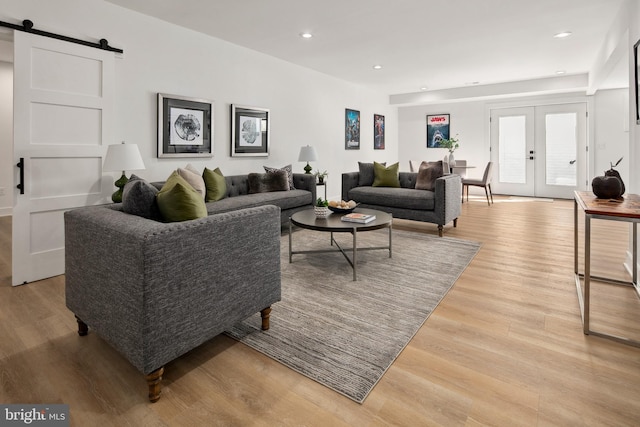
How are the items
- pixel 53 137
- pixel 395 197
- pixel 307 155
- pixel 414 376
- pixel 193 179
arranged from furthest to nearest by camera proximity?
1. pixel 307 155
2. pixel 395 197
3. pixel 193 179
4. pixel 53 137
5. pixel 414 376

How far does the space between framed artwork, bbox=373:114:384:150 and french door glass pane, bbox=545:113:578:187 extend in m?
3.64

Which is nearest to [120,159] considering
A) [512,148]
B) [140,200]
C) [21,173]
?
[21,173]

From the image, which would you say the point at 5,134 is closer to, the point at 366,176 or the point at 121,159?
the point at 121,159

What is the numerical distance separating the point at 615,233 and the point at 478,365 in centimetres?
425

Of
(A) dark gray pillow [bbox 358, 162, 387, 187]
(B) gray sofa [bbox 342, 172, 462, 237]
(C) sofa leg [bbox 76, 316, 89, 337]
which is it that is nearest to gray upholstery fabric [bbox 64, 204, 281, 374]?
(C) sofa leg [bbox 76, 316, 89, 337]

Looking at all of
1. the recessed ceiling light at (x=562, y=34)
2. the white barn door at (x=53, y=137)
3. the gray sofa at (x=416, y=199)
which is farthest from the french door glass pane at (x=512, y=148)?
the white barn door at (x=53, y=137)

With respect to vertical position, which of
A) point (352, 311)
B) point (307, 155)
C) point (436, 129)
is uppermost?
point (436, 129)

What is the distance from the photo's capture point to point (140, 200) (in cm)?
188

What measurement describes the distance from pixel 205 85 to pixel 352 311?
3565 millimetres

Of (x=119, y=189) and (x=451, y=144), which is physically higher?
(x=451, y=144)

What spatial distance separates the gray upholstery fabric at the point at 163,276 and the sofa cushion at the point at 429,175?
3.43 m

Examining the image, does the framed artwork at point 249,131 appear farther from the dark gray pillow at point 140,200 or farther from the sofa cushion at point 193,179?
the dark gray pillow at point 140,200

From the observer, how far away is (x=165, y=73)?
405 cm

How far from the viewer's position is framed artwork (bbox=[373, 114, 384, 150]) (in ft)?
27.7
